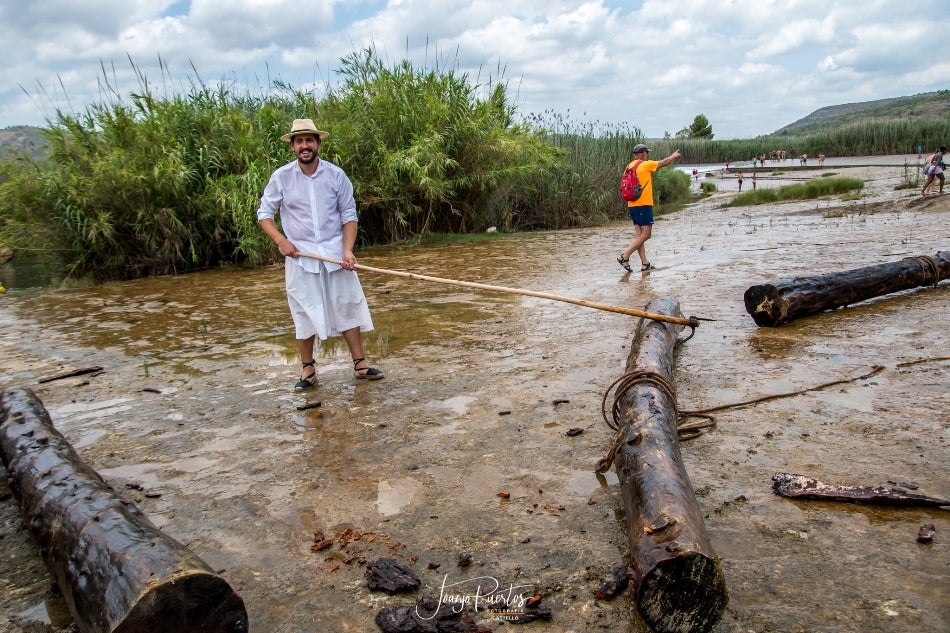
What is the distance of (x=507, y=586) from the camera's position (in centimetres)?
236

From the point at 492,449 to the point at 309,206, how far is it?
225 cm

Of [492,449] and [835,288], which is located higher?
[835,288]

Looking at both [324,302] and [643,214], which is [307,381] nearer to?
[324,302]

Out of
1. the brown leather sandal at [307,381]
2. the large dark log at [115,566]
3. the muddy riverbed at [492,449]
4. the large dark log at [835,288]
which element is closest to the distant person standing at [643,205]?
the muddy riverbed at [492,449]

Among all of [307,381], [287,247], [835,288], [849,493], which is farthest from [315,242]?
[835,288]

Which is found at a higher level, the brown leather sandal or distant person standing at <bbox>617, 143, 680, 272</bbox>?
distant person standing at <bbox>617, 143, 680, 272</bbox>

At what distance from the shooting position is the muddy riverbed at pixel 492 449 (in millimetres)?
2346

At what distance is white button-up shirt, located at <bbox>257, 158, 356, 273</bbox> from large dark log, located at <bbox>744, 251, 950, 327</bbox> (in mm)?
3295

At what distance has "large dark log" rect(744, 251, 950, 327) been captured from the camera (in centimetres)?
542

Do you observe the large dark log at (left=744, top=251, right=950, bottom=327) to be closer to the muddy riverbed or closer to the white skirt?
the muddy riverbed

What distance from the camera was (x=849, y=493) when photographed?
2754 millimetres

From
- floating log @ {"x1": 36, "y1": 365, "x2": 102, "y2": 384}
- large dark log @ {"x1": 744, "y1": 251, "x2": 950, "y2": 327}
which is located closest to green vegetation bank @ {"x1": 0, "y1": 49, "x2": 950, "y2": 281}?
floating log @ {"x1": 36, "y1": 365, "x2": 102, "y2": 384}

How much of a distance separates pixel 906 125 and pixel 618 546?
4141 centimetres

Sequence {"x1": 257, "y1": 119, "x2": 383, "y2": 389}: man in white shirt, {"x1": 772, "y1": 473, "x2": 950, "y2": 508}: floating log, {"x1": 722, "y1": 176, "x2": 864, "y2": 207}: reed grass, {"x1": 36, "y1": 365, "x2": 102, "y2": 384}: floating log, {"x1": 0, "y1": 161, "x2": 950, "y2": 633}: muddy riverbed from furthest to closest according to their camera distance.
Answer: {"x1": 722, "y1": 176, "x2": 864, "y2": 207}: reed grass, {"x1": 36, "y1": 365, "x2": 102, "y2": 384}: floating log, {"x1": 257, "y1": 119, "x2": 383, "y2": 389}: man in white shirt, {"x1": 772, "y1": 473, "x2": 950, "y2": 508}: floating log, {"x1": 0, "y1": 161, "x2": 950, "y2": 633}: muddy riverbed
